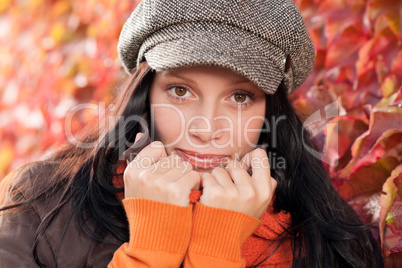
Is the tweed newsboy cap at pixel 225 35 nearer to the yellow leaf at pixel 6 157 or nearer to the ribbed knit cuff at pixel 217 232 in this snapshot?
the ribbed knit cuff at pixel 217 232

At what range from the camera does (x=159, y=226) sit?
145 centimetres

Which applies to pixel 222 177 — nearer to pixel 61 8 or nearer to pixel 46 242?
pixel 46 242

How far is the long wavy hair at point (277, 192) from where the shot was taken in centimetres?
172

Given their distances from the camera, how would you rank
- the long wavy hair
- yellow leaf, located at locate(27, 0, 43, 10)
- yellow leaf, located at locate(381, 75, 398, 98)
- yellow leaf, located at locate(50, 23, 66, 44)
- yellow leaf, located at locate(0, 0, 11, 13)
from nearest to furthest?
1. the long wavy hair
2. yellow leaf, located at locate(381, 75, 398, 98)
3. yellow leaf, located at locate(50, 23, 66, 44)
4. yellow leaf, located at locate(27, 0, 43, 10)
5. yellow leaf, located at locate(0, 0, 11, 13)

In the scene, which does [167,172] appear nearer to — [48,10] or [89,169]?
[89,169]

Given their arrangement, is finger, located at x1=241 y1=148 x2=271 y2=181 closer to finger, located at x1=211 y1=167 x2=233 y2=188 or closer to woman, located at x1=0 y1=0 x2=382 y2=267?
woman, located at x1=0 y1=0 x2=382 y2=267

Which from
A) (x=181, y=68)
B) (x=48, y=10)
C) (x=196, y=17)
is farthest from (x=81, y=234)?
(x=48, y=10)

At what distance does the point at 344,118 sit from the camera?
6.54 feet

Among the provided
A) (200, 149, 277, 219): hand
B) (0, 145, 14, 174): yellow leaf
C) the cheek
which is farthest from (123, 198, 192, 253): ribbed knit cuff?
(0, 145, 14, 174): yellow leaf

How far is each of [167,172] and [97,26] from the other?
1713 millimetres

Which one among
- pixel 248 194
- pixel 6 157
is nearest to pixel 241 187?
pixel 248 194

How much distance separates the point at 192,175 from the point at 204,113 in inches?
9.2

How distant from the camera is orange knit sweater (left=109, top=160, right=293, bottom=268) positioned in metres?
1.43

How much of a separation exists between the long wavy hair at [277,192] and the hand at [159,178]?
0.24m
